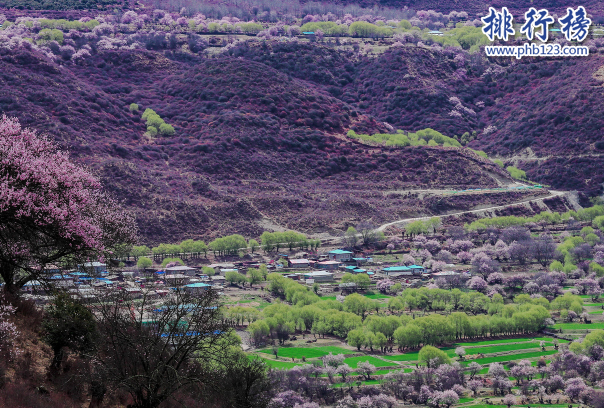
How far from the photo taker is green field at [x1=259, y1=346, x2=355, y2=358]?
2206 inches

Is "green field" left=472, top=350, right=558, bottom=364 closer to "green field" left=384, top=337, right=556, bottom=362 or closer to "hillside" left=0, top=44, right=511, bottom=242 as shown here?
"green field" left=384, top=337, right=556, bottom=362

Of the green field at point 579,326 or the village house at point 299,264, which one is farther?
the village house at point 299,264

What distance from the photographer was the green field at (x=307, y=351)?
184ft

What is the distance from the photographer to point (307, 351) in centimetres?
5741

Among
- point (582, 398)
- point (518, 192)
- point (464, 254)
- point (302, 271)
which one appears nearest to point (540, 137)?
point (518, 192)

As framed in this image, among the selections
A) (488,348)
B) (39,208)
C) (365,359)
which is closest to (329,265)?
(488,348)

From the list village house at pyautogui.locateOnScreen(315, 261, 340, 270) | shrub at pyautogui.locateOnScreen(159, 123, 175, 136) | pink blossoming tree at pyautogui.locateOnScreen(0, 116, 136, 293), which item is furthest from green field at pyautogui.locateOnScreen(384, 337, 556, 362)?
shrub at pyautogui.locateOnScreen(159, 123, 175, 136)

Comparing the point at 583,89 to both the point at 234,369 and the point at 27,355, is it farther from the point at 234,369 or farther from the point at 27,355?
the point at 27,355

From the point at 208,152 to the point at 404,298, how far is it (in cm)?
5391

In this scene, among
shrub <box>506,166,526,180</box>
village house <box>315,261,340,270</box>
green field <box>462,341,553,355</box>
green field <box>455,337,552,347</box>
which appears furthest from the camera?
shrub <box>506,166,526,180</box>

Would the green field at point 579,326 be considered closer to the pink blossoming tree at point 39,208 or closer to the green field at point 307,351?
the green field at point 307,351

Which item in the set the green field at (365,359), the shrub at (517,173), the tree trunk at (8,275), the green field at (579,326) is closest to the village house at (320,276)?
the green field at (365,359)

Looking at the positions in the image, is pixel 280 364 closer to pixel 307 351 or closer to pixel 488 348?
pixel 307 351

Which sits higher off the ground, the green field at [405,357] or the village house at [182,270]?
the village house at [182,270]
